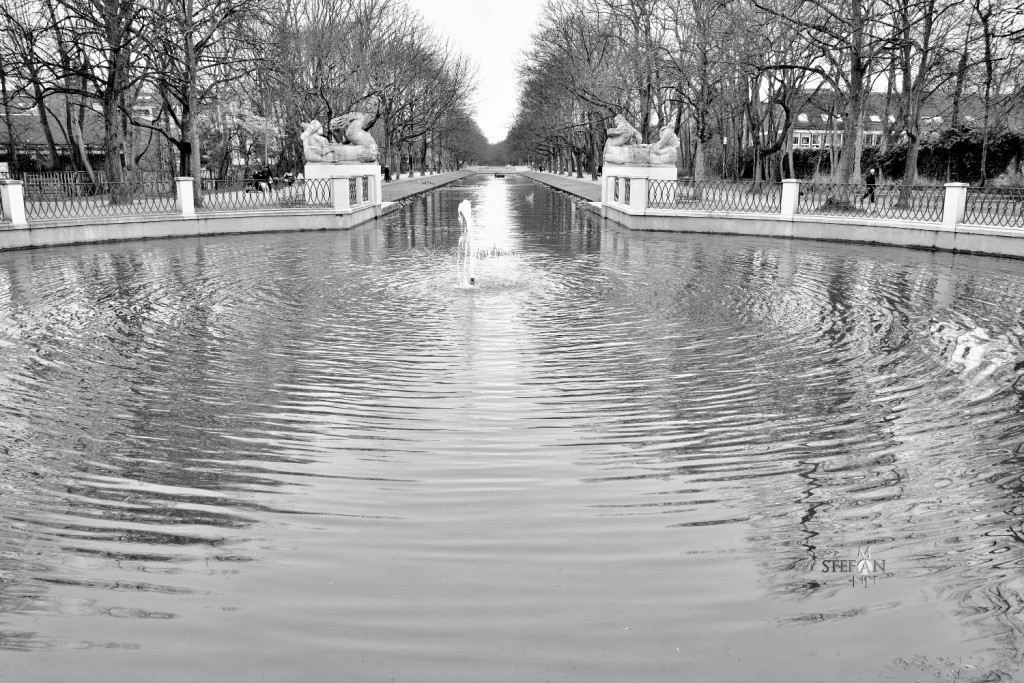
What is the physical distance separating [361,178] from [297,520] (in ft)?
75.1

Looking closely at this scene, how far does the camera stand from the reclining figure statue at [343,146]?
27.3 metres

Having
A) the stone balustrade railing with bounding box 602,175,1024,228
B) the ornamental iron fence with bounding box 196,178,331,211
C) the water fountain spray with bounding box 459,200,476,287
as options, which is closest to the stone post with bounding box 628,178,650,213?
the stone balustrade railing with bounding box 602,175,1024,228

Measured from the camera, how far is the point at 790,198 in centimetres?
2258

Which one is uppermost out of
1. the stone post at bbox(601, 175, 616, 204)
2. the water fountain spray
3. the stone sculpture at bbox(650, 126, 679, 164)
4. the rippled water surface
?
the stone sculpture at bbox(650, 126, 679, 164)

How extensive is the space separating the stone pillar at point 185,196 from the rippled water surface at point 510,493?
501 inches

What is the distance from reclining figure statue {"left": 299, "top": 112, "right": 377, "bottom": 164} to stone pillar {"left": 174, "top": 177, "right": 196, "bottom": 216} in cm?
500

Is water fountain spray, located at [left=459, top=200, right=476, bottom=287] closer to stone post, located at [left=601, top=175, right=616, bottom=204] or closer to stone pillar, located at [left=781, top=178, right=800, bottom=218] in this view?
stone pillar, located at [left=781, top=178, right=800, bottom=218]

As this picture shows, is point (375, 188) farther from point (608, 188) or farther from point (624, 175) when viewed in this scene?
point (624, 175)

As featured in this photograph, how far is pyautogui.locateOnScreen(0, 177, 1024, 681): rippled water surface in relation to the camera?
362 cm

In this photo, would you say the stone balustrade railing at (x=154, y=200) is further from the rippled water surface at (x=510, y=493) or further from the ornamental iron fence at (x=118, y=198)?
the rippled water surface at (x=510, y=493)

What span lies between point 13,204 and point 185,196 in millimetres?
4346

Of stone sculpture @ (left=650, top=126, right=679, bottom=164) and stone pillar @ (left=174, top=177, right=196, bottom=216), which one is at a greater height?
stone sculpture @ (left=650, top=126, right=679, bottom=164)

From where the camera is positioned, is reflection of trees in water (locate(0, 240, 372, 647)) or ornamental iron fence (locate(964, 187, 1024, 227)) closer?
reflection of trees in water (locate(0, 240, 372, 647))

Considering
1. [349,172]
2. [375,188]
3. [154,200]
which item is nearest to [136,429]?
[154,200]
